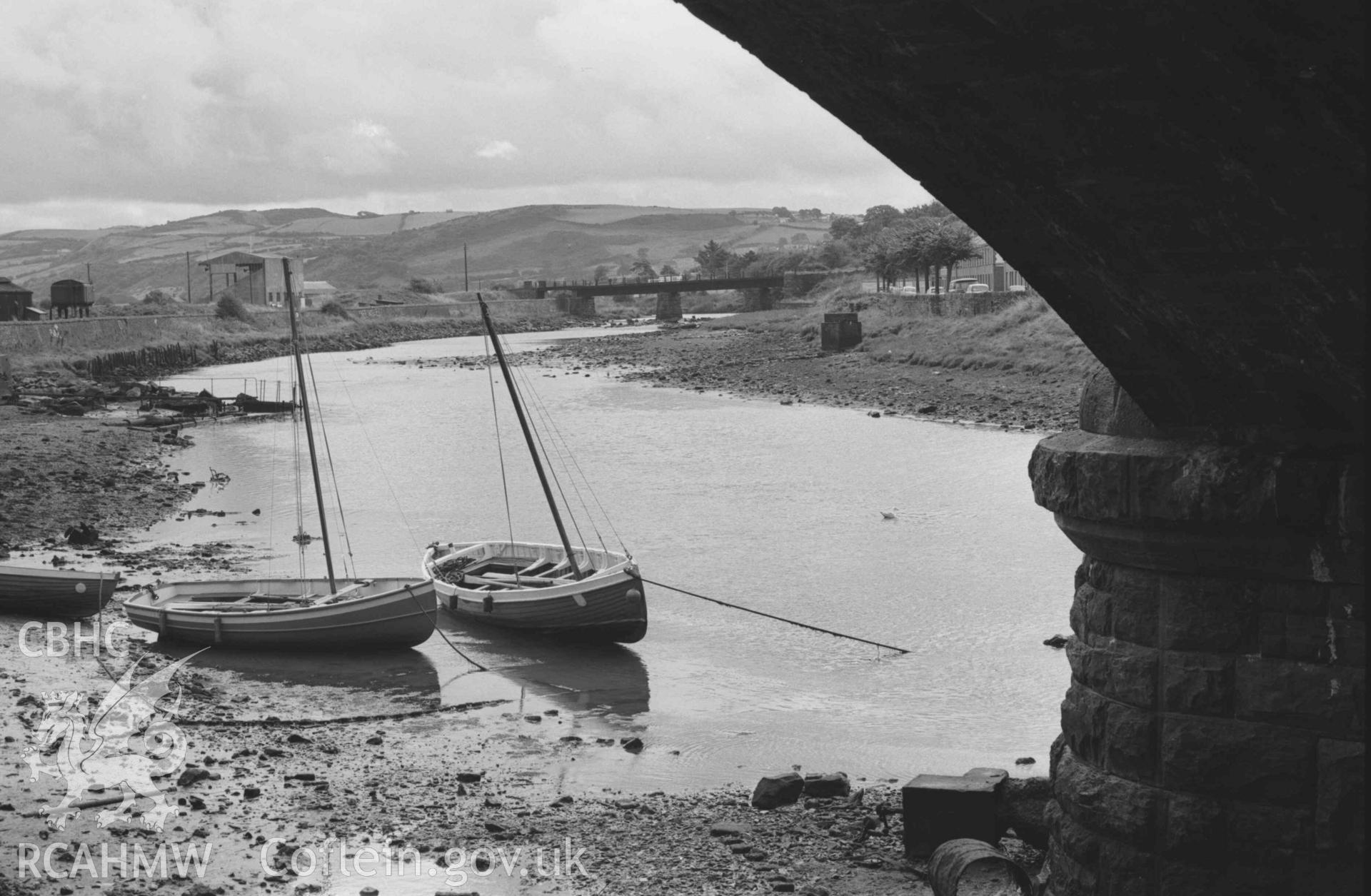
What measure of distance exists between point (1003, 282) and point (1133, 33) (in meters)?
87.5

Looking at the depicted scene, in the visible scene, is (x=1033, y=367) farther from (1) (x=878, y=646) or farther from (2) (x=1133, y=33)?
(2) (x=1133, y=33)

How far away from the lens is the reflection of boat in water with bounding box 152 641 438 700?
1819 cm

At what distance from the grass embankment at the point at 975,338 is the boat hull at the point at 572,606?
2890cm

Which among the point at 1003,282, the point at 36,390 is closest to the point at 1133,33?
the point at 36,390

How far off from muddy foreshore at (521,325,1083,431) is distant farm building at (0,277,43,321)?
29836mm

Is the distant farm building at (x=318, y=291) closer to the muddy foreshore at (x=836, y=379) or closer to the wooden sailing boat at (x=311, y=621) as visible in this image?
the muddy foreshore at (x=836, y=379)

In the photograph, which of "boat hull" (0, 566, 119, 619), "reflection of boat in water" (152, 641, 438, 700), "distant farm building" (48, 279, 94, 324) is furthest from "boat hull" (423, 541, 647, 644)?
"distant farm building" (48, 279, 94, 324)

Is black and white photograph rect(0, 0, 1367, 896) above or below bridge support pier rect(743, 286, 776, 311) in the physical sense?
below

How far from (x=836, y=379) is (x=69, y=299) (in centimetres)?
5283

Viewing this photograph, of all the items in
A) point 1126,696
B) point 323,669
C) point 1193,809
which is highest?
point 1126,696

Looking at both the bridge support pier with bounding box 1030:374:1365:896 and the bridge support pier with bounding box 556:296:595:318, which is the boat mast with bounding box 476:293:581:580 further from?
the bridge support pier with bounding box 556:296:595:318

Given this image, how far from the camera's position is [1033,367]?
54781mm

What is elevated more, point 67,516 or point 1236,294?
point 1236,294

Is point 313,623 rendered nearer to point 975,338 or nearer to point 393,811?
point 393,811
